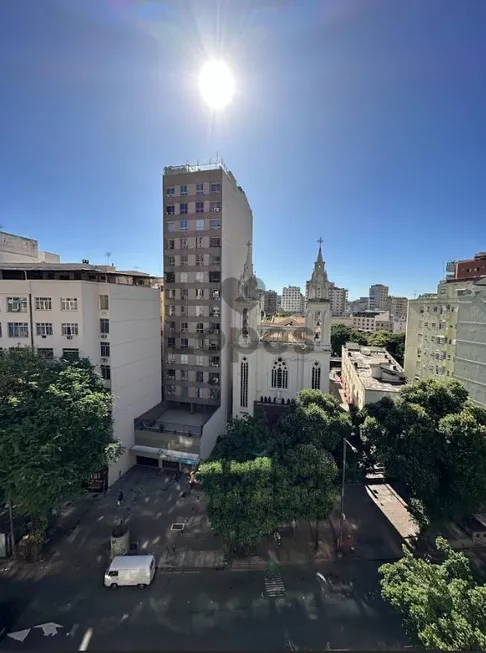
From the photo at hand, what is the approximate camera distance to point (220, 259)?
123 ft

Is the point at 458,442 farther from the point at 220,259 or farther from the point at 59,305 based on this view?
the point at 59,305

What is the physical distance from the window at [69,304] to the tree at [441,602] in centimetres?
2918

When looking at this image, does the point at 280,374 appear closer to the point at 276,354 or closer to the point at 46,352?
the point at 276,354

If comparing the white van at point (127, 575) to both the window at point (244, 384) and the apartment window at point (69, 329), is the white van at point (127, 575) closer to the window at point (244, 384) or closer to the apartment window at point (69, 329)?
the apartment window at point (69, 329)

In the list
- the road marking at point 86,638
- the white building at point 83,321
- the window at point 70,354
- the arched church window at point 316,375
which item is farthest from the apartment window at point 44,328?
the arched church window at point 316,375

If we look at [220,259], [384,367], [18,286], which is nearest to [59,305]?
[18,286]

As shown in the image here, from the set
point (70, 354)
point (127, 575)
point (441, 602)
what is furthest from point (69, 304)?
point (441, 602)

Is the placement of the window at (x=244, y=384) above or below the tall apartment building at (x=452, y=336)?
below

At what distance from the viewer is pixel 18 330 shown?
28188 mm

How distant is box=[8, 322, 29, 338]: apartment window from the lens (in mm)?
28125

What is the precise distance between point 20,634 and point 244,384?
26.8m

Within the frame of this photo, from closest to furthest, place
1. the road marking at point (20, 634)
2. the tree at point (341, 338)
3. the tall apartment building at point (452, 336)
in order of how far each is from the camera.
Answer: the road marking at point (20, 634)
the tall apartment building at point (452, 336)
the tree at point (341, 338)

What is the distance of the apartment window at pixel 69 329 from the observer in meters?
28.1

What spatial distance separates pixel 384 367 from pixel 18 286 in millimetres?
43941
